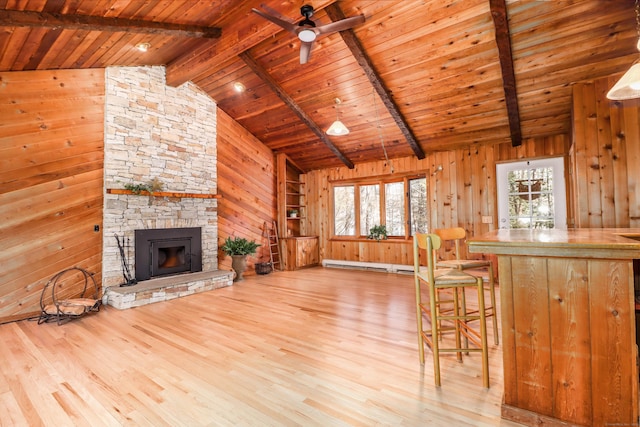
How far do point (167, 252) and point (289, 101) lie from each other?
3.55 metres

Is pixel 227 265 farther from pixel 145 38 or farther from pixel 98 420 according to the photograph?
pixel 98 420

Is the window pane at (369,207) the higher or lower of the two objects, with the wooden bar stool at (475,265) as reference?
higher

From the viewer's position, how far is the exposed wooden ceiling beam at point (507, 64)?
323 cm

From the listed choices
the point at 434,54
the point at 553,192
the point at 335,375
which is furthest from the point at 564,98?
the point at 335,375

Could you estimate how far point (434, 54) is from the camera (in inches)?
160

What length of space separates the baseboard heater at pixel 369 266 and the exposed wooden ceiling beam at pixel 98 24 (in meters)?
5.26

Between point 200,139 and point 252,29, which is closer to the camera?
point 252,29

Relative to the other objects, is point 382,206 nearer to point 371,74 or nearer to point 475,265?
point 371,74

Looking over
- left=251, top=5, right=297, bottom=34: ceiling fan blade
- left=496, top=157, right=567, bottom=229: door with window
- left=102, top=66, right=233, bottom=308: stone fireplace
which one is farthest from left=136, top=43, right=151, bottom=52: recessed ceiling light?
left=496, top=157, right=567, bottom=229: door with window

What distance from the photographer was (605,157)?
3.76 meters

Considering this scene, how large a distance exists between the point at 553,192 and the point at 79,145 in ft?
24.6

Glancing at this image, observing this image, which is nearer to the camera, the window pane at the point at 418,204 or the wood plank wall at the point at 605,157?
the wood plank wall at the point at 605,157

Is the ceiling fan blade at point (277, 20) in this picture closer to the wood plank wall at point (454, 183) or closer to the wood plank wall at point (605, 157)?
the wood plank wall at point (605, 157)

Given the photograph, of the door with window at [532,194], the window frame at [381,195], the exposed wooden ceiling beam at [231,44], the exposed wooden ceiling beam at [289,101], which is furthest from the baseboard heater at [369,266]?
the exposed wooden ceiling beam at [231,44]
